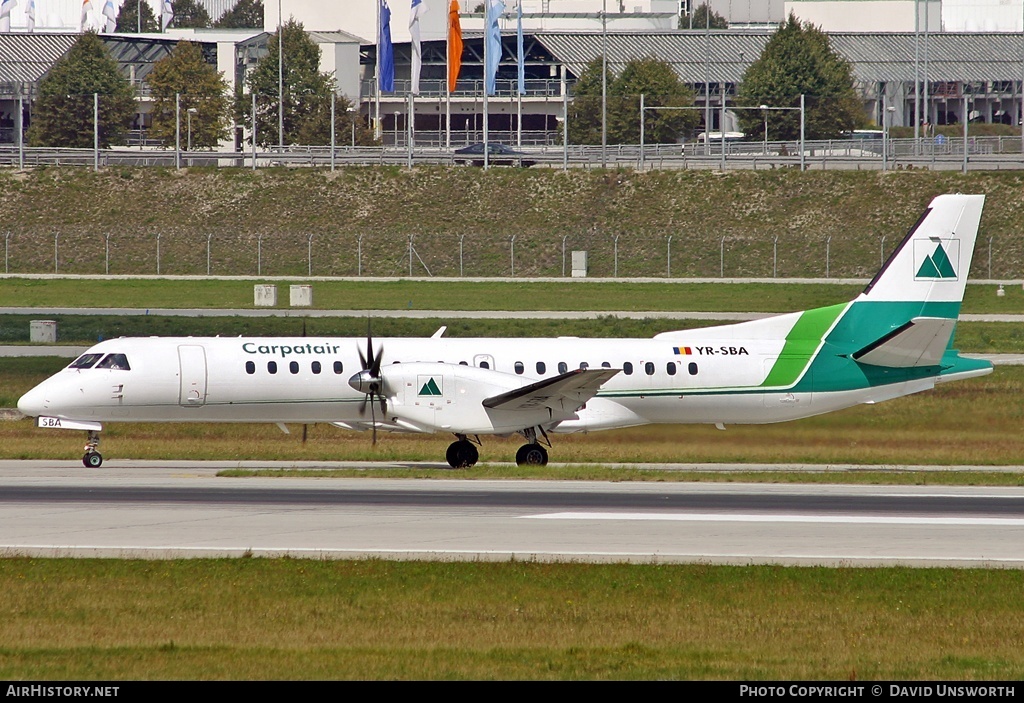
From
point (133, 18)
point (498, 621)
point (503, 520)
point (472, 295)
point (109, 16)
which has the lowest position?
point (498, 621)

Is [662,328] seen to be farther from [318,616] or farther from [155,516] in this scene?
[318,616]

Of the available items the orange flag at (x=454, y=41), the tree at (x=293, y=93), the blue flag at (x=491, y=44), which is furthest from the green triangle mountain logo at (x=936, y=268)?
the tree at (x=293, y=93)

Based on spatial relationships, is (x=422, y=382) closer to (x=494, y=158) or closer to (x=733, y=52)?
(x=494, y=158)

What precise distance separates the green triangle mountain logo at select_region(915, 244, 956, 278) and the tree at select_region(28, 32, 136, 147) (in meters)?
86.2

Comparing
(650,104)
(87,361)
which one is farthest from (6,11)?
(87,361)

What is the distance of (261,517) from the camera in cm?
2122

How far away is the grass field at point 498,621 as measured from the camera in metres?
13.1

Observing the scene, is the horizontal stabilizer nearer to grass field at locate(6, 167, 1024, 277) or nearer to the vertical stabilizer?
the vertical stabilizer

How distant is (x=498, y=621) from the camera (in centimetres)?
1534

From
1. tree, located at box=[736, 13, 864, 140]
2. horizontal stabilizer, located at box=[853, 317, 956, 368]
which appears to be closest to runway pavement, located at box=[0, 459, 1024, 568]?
horizontal stabilizer, located at box=[853, 317, 956, 368]

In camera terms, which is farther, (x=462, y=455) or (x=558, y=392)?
(x=462, y=455)

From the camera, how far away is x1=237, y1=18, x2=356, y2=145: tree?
353ft

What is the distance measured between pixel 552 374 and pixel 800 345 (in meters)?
5.92
